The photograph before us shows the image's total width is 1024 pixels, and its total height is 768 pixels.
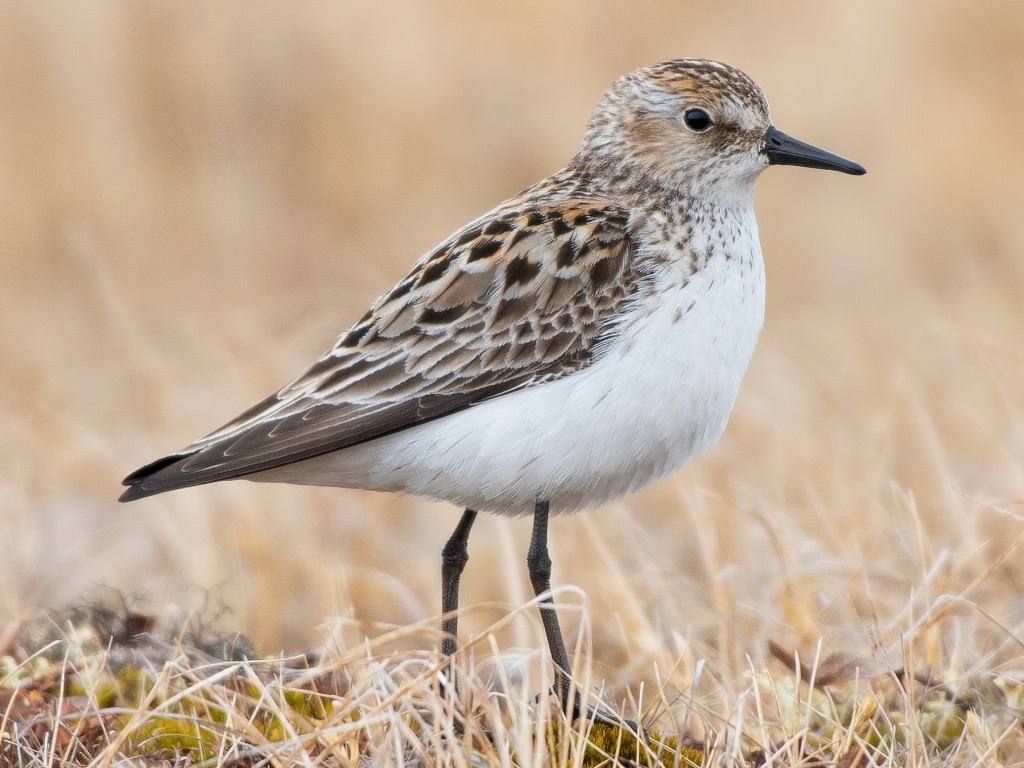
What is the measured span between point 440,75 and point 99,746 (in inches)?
412

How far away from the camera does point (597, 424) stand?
4730mm

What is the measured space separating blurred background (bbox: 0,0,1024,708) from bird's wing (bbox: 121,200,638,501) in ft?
4.58

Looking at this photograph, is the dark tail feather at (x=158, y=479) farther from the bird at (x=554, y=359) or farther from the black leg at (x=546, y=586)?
the black leg at (x=546, y=586)

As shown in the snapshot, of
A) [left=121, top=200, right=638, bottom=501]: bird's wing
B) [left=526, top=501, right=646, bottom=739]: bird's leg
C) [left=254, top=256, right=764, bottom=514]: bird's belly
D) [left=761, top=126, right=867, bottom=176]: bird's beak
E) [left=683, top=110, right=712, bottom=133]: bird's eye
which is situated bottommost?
[left=526, top=501, right=646, bottom=739]: bird's leg

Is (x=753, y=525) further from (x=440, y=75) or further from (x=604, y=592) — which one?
(x=440, y=75)

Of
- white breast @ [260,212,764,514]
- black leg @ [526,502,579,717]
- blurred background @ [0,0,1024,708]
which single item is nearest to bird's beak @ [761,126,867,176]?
white breast @ [260,212,764,514]

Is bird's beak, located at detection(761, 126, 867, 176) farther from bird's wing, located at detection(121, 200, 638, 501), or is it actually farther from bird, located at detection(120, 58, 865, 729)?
bird's wing, located at detection(121, 200, 638, 501)

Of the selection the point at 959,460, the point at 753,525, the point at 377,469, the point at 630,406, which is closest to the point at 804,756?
the point at 630,406

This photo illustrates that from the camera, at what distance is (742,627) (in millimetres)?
6320

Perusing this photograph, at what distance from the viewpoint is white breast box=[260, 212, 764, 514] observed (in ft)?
15.5

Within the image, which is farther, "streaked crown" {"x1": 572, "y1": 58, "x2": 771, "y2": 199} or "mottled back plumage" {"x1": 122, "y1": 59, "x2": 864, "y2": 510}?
"streaked crown" {"x1": 572, "y1": 58, "x2": 771, "y2": 199}

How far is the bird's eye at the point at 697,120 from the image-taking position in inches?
209

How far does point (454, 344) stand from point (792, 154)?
147cm

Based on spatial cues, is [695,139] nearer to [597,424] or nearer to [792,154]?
[792,154]
